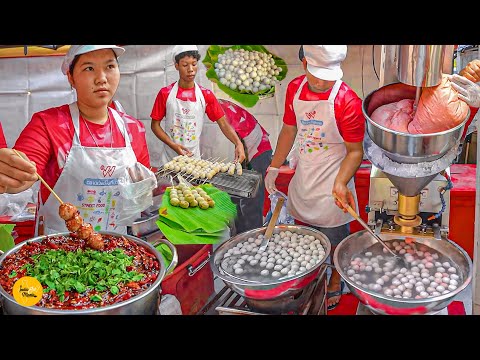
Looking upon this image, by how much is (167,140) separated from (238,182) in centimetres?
40

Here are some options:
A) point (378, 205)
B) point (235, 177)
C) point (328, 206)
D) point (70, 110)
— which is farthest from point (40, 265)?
point (378, 205)

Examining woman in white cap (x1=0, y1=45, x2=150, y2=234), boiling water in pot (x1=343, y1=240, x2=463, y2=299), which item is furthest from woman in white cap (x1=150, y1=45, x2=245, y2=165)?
boiling water in pot (x1=343, y1=240, x2=463, y2=299)

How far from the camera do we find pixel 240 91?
2.85 meters

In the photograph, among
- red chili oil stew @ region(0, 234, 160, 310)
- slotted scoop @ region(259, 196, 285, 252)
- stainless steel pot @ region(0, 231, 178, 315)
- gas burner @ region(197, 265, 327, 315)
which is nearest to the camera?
stainless steel pot @ region(0, 231, 178, 315)

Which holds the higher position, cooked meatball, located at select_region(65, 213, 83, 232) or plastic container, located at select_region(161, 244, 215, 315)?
cooked meatball, located at select_region(65, 213, 83, 232)

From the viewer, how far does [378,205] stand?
111 inches

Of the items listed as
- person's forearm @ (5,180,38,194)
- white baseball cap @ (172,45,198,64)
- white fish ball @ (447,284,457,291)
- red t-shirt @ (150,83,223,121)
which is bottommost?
white fish ball @ (447,284,457,291)

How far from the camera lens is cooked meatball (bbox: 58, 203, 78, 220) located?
2729mm

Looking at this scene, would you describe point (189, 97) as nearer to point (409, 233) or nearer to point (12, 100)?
point (12, 100)

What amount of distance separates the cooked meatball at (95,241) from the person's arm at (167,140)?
542 mm

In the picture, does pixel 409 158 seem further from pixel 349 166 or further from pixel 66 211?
pixel 66 211

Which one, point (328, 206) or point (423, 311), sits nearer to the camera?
point (423, 311)

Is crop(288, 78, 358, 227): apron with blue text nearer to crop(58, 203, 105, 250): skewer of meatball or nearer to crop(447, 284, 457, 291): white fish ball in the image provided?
crop(447, 284, 457, 291): white fish ball

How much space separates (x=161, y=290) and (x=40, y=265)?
0.55 m
